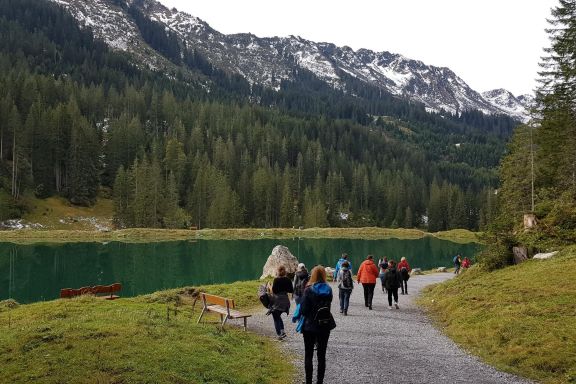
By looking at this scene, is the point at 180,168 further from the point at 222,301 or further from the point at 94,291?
the point at 222,301

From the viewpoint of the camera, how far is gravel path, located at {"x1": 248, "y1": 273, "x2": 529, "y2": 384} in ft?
39.5

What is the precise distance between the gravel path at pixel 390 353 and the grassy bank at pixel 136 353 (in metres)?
1.58

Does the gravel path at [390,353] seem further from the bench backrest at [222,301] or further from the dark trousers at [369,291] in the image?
the bench backrest at [222,301]

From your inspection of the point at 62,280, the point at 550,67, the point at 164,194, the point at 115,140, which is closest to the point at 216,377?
the point at 62,280

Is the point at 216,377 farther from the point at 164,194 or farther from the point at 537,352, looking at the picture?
the point at 164,194

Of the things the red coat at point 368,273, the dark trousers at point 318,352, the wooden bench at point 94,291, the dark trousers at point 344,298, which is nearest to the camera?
the dark trousers at point 318,352

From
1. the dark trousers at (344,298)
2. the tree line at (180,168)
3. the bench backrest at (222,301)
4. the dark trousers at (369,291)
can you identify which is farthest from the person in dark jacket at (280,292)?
the tree line at (180,168)

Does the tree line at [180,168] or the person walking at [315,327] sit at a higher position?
the tree line at [180,168]

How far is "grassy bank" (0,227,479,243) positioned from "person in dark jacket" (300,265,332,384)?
6972 centimetres

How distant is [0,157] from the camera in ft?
339

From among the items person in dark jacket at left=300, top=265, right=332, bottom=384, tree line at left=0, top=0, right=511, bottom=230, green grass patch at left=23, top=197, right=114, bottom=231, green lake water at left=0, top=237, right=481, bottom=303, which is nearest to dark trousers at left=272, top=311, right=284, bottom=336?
person in dark jacket at left=300, top=265, right=332, bottom=384

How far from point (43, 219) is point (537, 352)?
101m

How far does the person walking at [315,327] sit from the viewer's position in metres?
10.7

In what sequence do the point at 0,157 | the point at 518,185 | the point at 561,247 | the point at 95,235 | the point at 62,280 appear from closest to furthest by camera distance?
the point at 561,247 < the point at 62,280 < the point at 518,185 < the point at 95,235 < the point at 0,157
